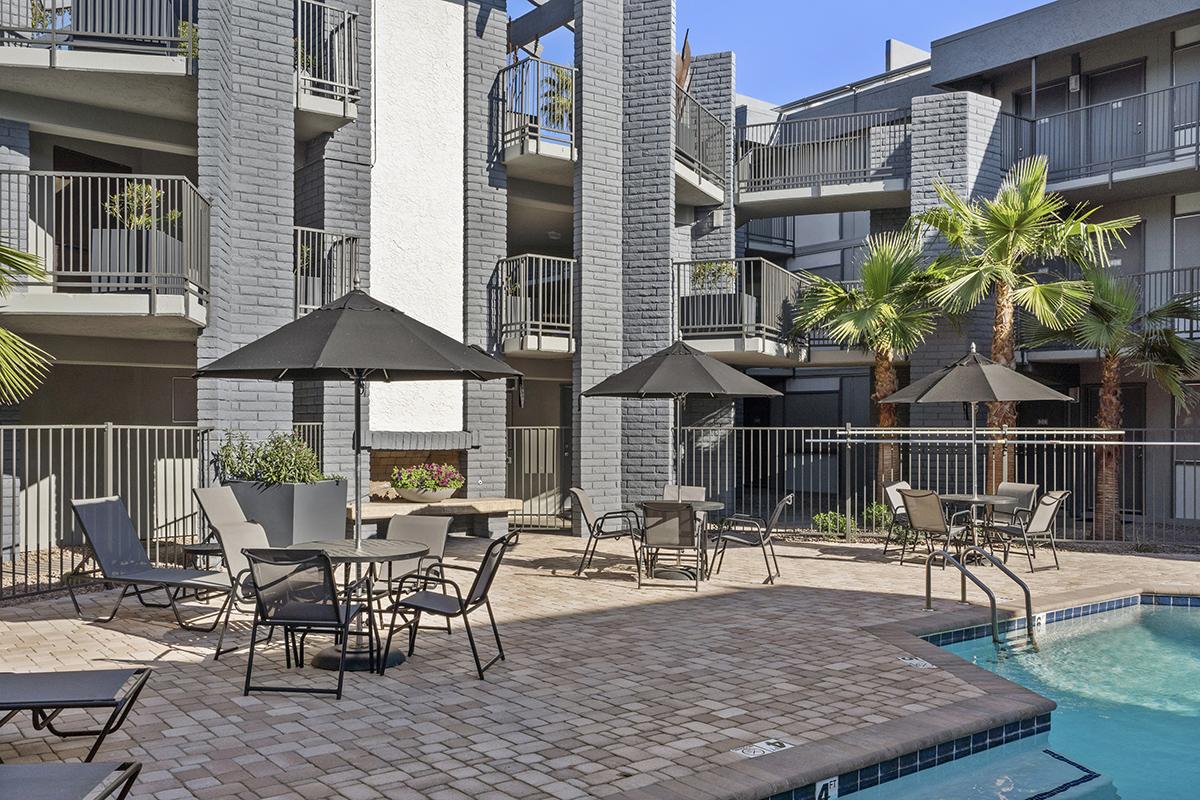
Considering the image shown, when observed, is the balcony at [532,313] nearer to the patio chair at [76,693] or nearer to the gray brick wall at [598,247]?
the gray brick wall at [598,247]

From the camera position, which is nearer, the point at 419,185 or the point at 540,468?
the point at 419,185

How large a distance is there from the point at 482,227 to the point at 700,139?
209 inches

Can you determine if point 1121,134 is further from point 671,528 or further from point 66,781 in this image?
point 66,781

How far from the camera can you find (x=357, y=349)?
6.50 meters

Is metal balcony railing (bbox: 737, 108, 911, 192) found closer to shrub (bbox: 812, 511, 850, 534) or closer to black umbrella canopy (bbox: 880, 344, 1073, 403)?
shrub (bbox: 812, 511, 850, 534)

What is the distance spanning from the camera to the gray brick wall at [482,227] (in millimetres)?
14969

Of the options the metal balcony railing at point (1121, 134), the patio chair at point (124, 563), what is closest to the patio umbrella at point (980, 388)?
the metal balcony railing at point (1121, 134)

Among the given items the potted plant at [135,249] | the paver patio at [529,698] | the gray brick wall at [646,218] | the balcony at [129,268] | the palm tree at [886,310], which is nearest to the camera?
the paver patio at [529,698]

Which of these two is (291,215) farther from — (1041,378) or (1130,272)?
(1130,272)

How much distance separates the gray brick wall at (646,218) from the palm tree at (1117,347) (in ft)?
22.3

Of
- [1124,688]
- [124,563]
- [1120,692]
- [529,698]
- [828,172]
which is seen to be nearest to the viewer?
[529,698]

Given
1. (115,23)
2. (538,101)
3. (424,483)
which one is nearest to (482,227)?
(538,101)

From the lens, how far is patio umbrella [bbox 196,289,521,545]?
6379mm

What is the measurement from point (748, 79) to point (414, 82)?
13.8 metres
